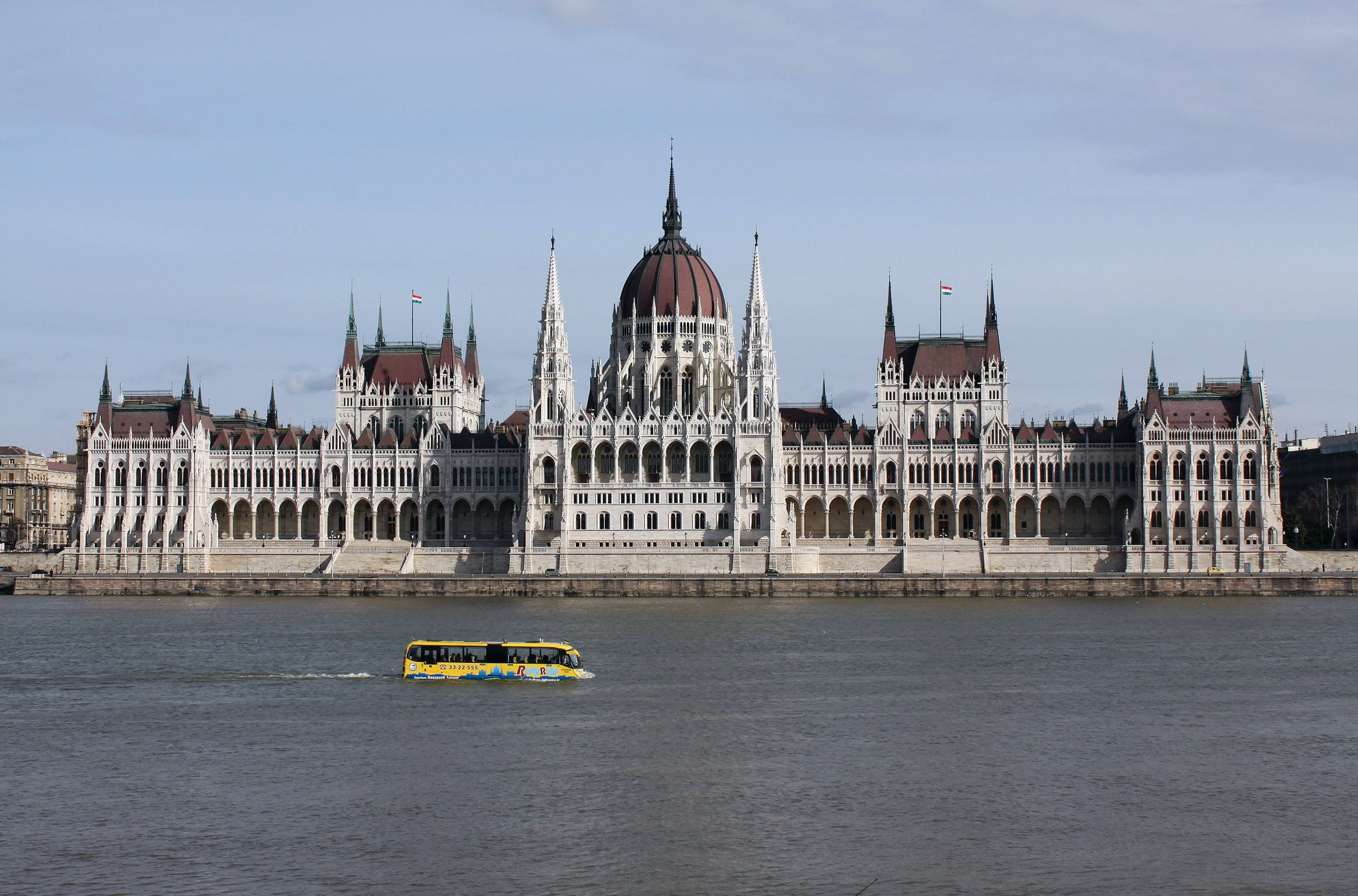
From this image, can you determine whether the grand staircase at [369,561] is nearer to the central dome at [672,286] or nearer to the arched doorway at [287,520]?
the arched doorway at [287,520]

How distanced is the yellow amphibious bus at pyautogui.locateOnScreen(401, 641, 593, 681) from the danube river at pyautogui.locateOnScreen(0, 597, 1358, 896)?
690 mm

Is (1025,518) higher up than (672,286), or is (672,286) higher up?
(672,286)

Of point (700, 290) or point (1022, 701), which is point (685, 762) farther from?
point (700, 290)

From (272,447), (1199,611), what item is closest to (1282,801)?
(1199,611)

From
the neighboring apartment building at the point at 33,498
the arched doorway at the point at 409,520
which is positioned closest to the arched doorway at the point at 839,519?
the arched doorway at the point at 409,520

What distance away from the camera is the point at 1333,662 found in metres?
63.4

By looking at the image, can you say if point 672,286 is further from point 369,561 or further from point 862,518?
point 369,561

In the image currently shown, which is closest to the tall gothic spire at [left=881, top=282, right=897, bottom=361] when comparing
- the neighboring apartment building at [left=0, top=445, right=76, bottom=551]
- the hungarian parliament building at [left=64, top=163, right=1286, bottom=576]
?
the hungarian parliament building at [left=64, top=163, right=1286, bottom=576]

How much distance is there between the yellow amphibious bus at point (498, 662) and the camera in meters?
58.0

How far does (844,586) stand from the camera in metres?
102

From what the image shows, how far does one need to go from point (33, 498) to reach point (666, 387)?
270 feet

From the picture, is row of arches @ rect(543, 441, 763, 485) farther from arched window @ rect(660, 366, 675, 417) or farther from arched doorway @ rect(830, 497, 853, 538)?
arched doorway @ rect(830, 497, 853, 538)

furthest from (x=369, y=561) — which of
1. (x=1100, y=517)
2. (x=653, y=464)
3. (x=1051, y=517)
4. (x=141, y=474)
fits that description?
(x=1100, y=517)

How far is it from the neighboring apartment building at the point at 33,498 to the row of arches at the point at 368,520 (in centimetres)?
4591
